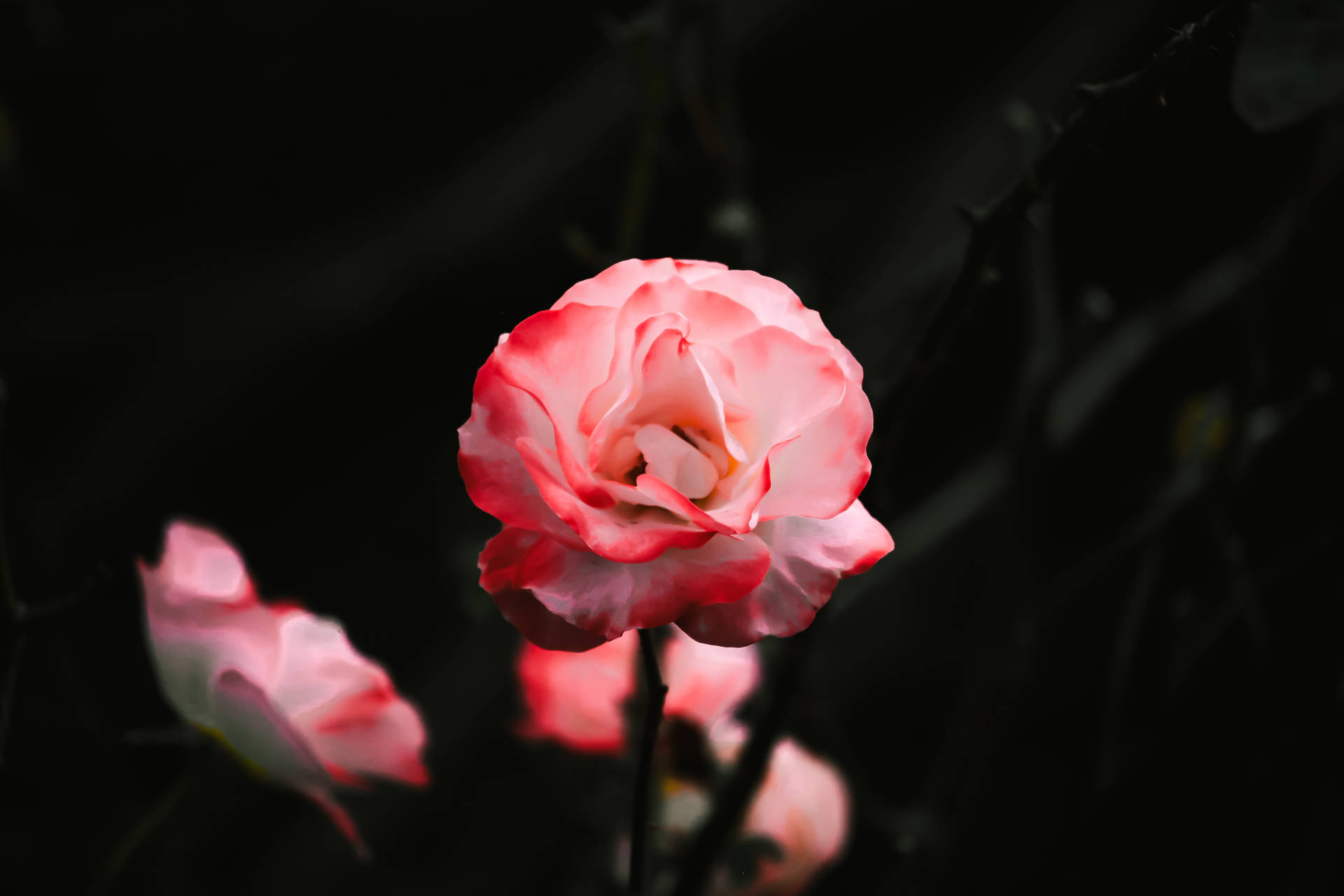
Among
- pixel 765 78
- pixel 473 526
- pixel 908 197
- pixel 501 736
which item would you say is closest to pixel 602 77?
pixel 765 78

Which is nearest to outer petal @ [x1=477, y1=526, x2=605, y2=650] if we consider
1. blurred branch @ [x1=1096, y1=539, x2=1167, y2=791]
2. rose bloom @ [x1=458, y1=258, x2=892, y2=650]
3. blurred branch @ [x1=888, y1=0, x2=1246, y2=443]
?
rose bloom @ [x1=458, y1=258, x2=892, y2=650]

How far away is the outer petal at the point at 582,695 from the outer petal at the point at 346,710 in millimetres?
99

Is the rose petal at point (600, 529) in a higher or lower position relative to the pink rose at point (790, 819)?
higher

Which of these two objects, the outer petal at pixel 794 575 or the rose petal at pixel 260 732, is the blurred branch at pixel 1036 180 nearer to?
the outer petal at pixel 794 575

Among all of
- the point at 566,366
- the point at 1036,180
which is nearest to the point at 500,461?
the point at 566,366

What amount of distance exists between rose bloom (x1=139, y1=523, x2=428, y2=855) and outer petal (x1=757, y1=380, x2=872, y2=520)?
11cm

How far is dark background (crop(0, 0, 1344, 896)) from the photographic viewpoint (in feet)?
1.20

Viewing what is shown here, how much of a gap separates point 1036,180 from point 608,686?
0.21m

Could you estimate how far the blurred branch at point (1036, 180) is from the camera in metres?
0.16

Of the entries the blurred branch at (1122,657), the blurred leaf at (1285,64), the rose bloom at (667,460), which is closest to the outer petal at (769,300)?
the rose bloom at (667,460)

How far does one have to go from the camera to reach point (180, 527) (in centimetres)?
21

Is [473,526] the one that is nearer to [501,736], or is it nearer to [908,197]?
[501,736]

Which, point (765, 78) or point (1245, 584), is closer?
point (1245, 584)

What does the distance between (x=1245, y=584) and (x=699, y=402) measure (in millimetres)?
293
